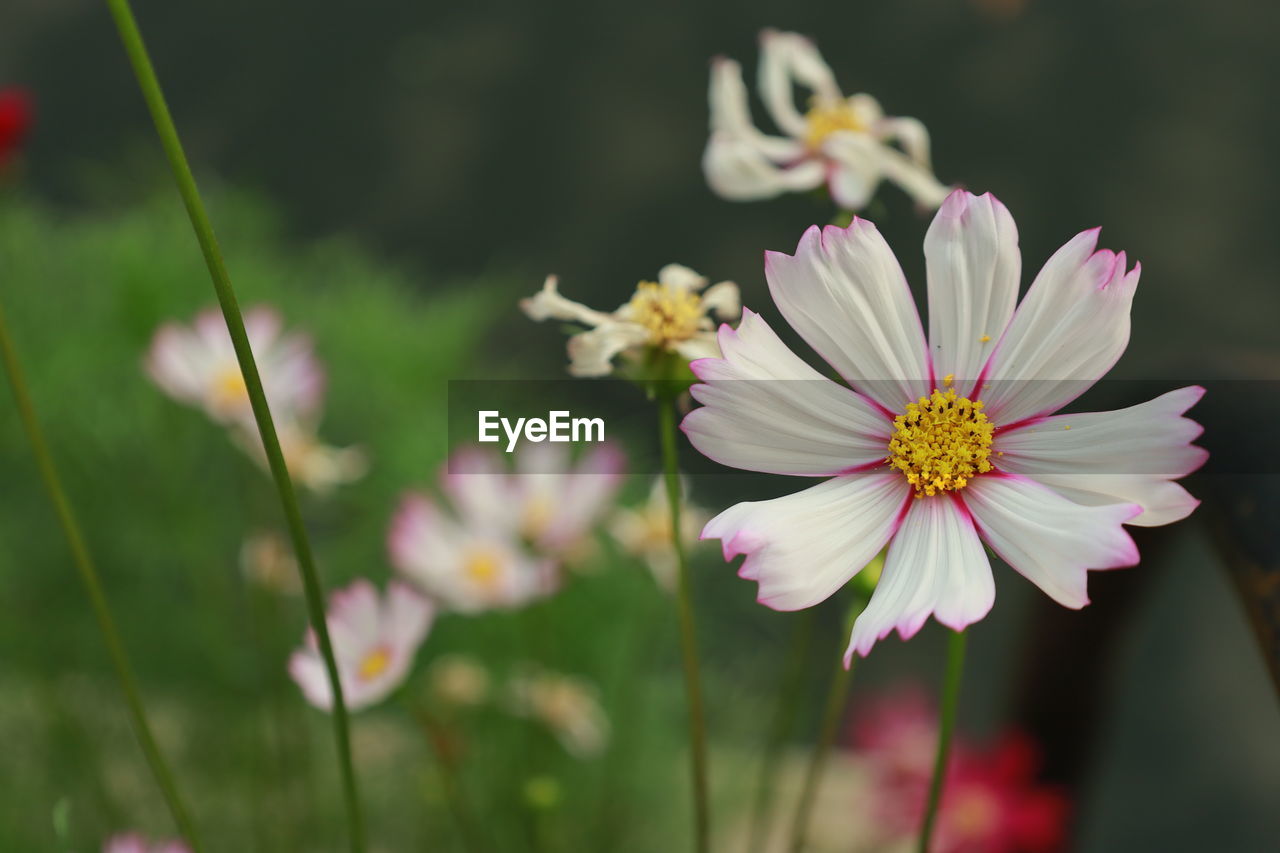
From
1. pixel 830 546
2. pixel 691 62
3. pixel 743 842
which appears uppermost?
pixel 691 62

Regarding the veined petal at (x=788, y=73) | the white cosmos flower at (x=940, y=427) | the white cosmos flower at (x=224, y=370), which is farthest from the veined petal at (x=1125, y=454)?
the white cosmos flower at (x=224, y=370)

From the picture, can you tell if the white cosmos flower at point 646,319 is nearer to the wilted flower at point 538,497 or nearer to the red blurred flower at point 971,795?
the wilted flower at point 538,497

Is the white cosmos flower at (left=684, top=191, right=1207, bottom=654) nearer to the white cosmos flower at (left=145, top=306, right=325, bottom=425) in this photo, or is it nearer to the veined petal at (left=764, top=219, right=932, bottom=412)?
the veined petal at (left=764, top=219, right=932, bottom=412)

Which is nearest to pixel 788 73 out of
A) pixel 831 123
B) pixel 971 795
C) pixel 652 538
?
pixel 831 123

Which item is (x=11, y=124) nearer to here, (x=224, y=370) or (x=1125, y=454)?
(x=224, y=370)

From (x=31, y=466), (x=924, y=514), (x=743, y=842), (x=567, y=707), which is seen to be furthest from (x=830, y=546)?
(x=31, y=466)

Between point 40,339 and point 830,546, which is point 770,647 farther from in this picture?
point 830,546
